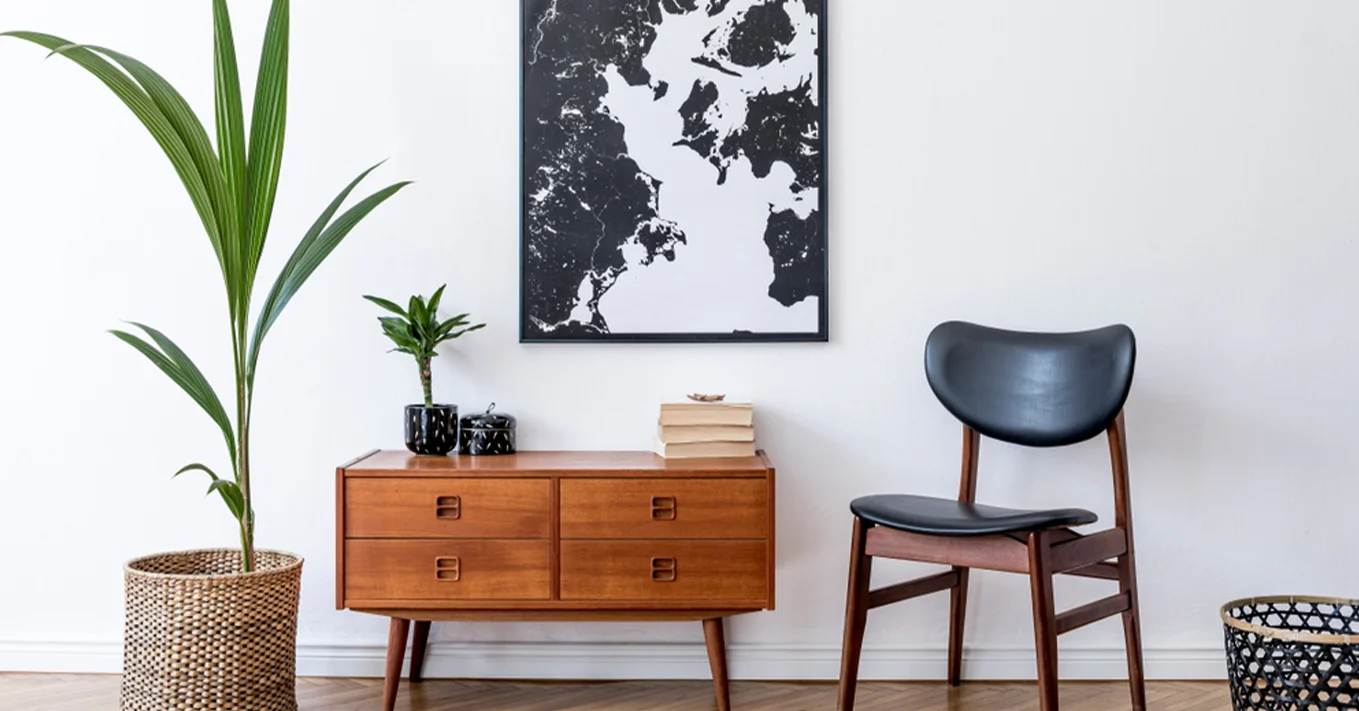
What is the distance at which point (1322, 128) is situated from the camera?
2756 millimetres

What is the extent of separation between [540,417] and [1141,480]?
5.05 feet

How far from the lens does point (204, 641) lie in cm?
216

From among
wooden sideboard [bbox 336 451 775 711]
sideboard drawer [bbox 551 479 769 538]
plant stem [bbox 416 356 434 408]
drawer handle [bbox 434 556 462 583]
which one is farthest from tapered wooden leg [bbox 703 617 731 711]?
plant stem [bbox 416 356 434 408]

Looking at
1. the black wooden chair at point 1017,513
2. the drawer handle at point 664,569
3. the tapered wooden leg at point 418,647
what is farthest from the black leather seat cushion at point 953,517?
the tapered wooden leg at point 418,647

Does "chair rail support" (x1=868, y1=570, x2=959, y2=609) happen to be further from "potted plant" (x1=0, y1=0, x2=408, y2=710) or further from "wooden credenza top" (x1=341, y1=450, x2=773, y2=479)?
"potted plant" (x1=0, y1=0, x2=408, y2=710)

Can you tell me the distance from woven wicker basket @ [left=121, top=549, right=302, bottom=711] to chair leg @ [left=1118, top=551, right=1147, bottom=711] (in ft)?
5.97

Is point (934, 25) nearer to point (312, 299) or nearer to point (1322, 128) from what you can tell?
point (1322, 128)

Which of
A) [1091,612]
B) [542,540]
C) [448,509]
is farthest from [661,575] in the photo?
[1091,612]

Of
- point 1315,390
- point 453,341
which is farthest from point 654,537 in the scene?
point 1315,390

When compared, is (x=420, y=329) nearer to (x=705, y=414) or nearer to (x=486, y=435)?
(x=486, y=435)

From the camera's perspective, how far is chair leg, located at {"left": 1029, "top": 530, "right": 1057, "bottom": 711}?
2.09 m

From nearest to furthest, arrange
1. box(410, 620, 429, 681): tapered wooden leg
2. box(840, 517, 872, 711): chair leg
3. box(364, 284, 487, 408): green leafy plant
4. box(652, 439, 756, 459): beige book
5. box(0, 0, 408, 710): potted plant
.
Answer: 1. box(0, 0, 408, 710): potted plant
2. box(840, 517, 872, 711): chair leg
3. box(652, 439, 756, 459): beige book
4. box(364, 284, 487, 408): green leafy plant
5. box(410, 620, 429, 681): tapered wooden leg

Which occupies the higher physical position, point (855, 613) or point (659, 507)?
point (659, 507)

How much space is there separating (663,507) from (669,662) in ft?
Answer: 1.87
